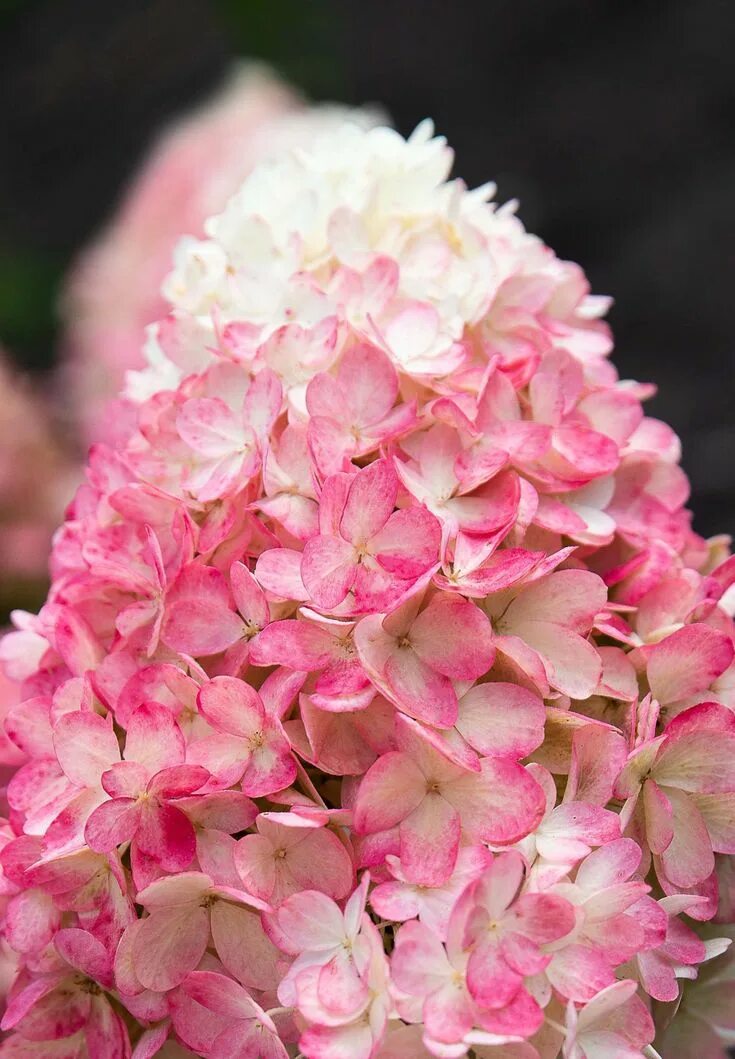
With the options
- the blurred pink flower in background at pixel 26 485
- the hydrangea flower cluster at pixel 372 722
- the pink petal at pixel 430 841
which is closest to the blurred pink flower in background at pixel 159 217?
the blurred pink flower in background at pixel 26 485

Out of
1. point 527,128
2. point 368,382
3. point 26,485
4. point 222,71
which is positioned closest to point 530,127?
point 527,128

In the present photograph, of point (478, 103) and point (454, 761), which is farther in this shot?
point (478, 103)

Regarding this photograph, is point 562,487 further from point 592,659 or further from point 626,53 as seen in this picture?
point 626,53

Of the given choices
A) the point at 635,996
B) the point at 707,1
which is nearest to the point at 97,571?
the point at 635,996

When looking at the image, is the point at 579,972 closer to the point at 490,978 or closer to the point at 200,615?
the point at 490,978

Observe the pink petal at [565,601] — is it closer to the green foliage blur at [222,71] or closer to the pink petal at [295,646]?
the pink petal at [295,646]

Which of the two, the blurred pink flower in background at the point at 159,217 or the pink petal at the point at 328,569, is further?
the blurred pink flower in background at the point at 159,217

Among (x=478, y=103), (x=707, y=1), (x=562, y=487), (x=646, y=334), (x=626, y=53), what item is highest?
(x=707, y=1)
